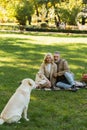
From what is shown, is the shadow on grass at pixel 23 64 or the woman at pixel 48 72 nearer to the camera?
the woman at pixel 48 72

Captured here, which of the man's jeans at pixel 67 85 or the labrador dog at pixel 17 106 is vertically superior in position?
the labrador dog at pixel 17 106

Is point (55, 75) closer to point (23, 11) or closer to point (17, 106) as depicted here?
point (17, 106)

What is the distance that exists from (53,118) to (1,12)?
164ft

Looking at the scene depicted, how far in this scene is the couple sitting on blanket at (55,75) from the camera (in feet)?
37.3

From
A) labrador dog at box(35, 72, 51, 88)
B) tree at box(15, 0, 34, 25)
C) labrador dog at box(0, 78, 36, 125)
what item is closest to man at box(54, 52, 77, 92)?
labrador dog at box(35, 72, 51, 88)

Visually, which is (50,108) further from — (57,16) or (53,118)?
(57,16)

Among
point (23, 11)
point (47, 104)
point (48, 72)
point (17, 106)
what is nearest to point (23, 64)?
point (48, 72)

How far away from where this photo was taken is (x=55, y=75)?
11.5 metres

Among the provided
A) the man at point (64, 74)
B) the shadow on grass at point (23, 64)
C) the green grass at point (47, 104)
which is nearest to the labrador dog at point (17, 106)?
the green grass at point (47, 104)

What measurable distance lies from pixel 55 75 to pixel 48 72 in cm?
22

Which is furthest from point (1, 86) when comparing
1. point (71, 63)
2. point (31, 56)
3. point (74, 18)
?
point (74, 18)

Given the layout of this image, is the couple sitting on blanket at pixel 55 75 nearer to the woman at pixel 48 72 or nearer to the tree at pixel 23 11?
the woman at pixel 48 72

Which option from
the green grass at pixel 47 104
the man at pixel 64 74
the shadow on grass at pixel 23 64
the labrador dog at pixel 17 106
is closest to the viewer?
the labrador dog at pixel 17 106

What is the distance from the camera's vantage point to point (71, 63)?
1766cm
